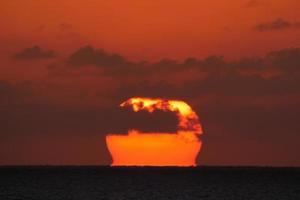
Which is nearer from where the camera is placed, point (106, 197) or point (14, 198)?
point (14, 198)

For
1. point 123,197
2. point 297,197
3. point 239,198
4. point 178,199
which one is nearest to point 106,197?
point 123,197

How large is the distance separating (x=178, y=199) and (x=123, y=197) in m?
8.35

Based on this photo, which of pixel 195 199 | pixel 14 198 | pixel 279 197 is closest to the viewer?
pixel 14 198

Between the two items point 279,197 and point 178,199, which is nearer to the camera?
point 178,199

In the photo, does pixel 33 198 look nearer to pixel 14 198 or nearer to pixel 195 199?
pixel 14 198

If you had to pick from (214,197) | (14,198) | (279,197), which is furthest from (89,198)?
(279,197)

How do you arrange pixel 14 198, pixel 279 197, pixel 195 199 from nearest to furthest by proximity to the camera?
pixel 14 198 < pixel 195 199 < pixel 279 197

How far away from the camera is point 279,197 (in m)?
117

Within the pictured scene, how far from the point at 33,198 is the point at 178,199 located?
19495 mm

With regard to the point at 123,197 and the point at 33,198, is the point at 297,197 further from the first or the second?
the point at 33,198

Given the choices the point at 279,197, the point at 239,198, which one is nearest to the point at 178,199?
the point at 239,198

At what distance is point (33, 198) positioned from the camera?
349 feet

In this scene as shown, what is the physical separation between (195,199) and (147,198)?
21.6 feet

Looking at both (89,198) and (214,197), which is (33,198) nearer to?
(89,198)
